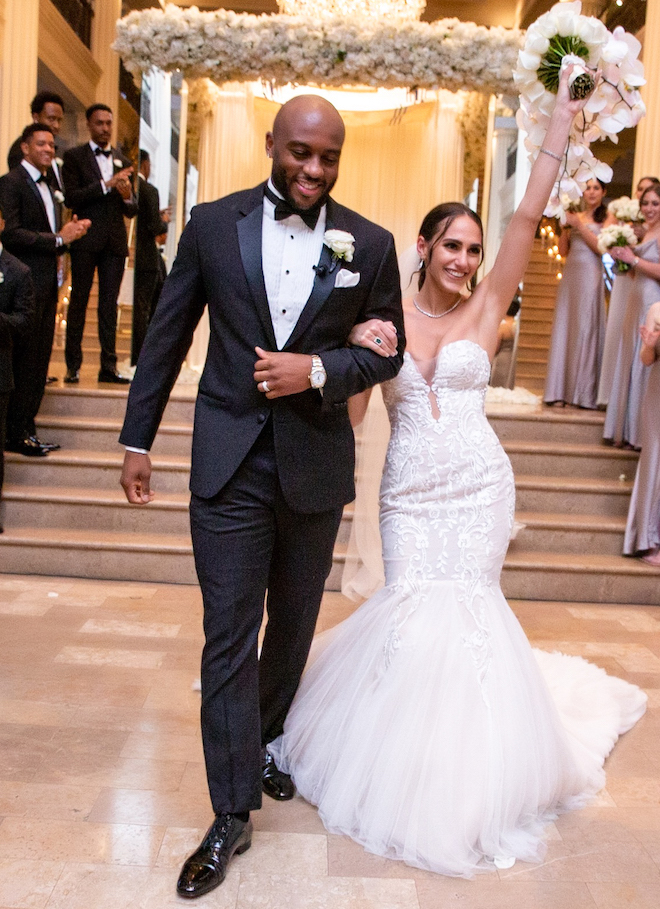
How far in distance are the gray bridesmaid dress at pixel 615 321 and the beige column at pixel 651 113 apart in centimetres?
281

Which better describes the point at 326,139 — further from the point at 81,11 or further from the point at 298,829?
the point at 81,11

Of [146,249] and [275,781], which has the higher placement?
[146,249]

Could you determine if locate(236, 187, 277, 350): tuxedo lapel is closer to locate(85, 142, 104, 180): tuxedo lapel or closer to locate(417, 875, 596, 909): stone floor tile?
locate(417, 875, 596, 909): stone floor tile

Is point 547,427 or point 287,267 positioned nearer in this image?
point 287,267

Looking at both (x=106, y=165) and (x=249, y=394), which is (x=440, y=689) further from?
(x=106, y=165)

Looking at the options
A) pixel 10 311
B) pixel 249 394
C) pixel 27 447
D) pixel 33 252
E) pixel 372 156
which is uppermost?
pixel 372 156

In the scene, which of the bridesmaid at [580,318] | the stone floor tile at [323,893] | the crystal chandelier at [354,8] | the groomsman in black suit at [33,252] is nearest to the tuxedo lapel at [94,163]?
the groomsman in black suit at [33,252]

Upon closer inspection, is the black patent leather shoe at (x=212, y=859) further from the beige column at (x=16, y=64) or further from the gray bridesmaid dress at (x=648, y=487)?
the beige column at (x=16, y=64)

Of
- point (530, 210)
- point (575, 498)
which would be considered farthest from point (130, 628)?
point (575, 498)

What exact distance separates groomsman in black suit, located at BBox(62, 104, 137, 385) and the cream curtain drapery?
1.16m

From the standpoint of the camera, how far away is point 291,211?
7.90ft

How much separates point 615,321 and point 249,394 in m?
5.60

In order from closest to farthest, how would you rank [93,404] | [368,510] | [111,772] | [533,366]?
[111,772] → [368,510] → [93,404] → [533,366]

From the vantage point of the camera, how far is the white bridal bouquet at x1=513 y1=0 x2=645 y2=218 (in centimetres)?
275
